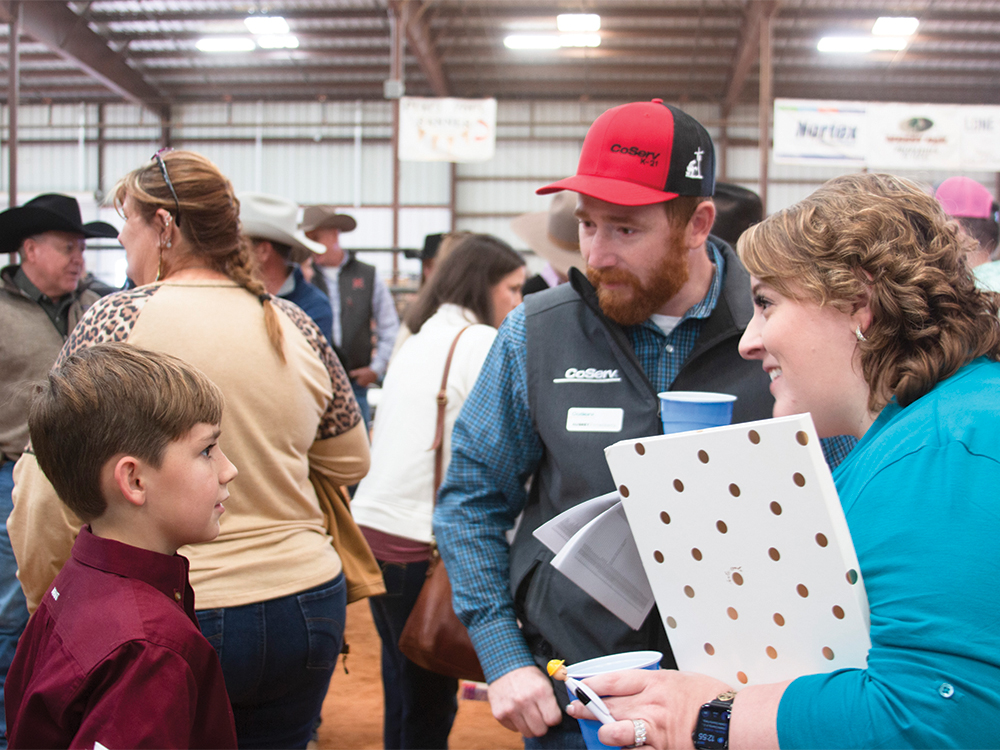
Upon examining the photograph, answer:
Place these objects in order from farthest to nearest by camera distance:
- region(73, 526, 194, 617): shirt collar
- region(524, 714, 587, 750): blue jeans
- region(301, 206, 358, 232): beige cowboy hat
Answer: region(301, 206, 358, 232): beige cowboy hat < region(524, 714, 587, 750): blue jeans < region(73, 526, 194, 617): shirt collar

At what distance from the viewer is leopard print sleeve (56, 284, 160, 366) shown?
56.6 inches

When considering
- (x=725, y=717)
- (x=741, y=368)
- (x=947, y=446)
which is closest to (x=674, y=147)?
(x=741, y=368)

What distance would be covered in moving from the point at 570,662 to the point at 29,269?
2.48 metres

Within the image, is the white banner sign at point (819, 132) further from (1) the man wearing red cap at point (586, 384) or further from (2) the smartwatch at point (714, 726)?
(2) the smartwatch at point (714, 726)

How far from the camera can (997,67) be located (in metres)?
15.3

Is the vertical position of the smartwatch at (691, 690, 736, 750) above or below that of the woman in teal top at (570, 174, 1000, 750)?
below

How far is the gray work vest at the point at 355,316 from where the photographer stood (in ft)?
17.3

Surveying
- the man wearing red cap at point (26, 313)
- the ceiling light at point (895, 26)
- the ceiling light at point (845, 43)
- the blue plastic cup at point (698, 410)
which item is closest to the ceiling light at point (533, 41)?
the ceiling light at point (845, 43)

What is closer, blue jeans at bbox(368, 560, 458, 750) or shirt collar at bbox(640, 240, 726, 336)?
shirt collar at bbox(640, 240, 726, 336)

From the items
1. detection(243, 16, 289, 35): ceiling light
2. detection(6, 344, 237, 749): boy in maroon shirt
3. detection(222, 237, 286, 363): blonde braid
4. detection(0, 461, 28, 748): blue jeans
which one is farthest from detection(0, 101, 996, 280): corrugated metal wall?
detection(6, 344, 237, 749): boy in maroon shirt

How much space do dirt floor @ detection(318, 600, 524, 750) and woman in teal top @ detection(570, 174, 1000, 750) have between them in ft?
8.35

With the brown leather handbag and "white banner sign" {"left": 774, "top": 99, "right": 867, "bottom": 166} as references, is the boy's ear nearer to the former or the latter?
the brown leather handbag

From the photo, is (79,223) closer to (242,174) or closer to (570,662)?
(570,662)

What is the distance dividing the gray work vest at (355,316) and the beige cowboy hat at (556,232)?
2.09 meters
